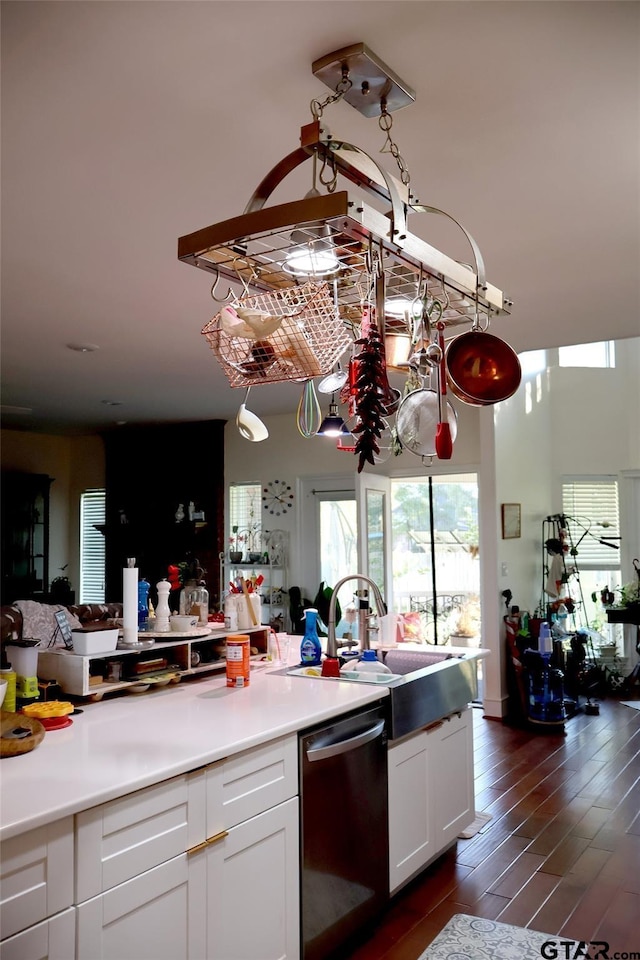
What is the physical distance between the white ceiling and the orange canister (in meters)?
1.62

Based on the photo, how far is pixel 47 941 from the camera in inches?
62.0

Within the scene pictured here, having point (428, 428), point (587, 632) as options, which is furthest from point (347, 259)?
point (587, 632)

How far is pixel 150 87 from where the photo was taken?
1880mm

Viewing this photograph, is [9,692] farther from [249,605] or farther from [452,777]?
[452,777]

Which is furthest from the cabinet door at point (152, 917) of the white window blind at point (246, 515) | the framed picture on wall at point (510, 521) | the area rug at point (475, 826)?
the white window blind at point (246, 515)

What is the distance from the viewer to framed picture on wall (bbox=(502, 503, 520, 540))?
5934mm

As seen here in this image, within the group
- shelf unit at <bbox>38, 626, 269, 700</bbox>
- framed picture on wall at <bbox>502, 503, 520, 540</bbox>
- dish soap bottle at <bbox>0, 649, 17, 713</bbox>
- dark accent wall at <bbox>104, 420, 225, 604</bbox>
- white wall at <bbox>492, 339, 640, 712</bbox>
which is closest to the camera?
dish soap bottle at <bbox>0, 649, 17, 713</bbox>

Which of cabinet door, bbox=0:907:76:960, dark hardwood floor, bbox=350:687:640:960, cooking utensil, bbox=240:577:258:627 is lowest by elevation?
dark hardwood floor, bbox=350:687:640:960

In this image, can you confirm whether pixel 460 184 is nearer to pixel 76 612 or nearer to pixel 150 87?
pixel 150 87

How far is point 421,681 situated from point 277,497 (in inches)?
187

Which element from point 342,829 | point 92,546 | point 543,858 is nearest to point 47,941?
point 342,829

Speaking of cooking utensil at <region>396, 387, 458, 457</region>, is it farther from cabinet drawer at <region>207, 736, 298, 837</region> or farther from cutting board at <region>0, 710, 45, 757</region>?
cutting board at <region>0, 710, 45, 757</region>

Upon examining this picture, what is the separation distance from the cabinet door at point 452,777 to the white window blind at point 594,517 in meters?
4.40

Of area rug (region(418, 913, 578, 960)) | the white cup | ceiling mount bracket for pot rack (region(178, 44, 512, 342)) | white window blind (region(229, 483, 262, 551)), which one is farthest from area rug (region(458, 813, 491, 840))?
white window blind (region(229, 483, 262, 551))
